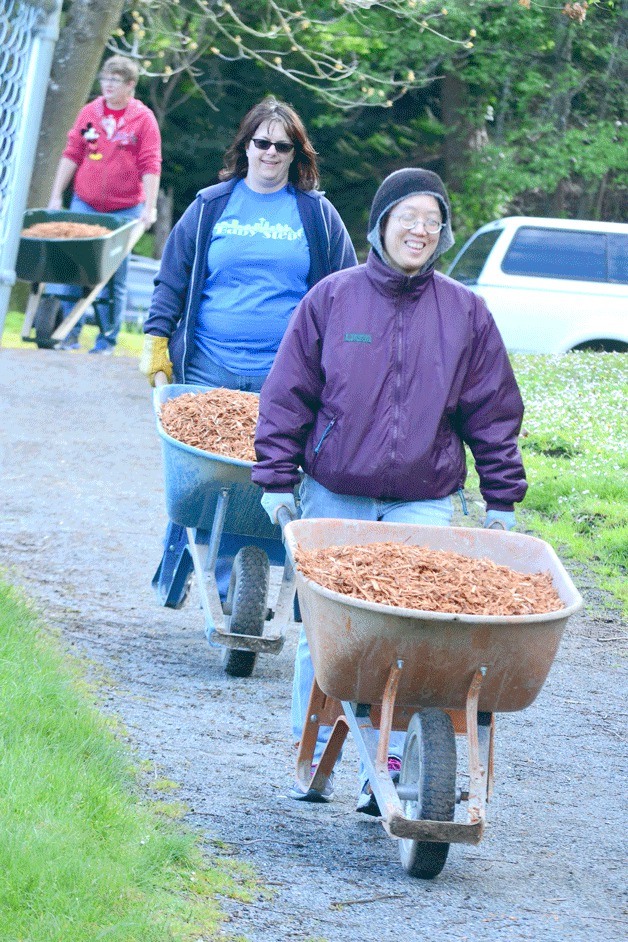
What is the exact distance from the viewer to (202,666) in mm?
6039

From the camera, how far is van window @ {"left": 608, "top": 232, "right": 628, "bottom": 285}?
1405 centimetres

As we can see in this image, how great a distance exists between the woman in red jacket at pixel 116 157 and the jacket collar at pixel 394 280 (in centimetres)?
749

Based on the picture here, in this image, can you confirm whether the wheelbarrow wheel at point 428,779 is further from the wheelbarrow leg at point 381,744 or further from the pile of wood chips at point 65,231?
the pile of wood chips at point 65,231

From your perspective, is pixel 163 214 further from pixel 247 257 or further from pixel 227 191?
pixel 247 257

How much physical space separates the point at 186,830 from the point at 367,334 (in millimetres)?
1444

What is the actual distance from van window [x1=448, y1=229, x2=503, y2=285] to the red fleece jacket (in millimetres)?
3499

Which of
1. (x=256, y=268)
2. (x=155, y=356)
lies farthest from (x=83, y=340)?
(x=256, y=268)

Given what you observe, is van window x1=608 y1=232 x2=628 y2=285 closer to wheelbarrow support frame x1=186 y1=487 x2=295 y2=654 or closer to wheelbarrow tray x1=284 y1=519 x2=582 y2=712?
wheelbarrow support frame x1=186 y1=487 x2=295 y2=654

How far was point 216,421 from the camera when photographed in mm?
5680

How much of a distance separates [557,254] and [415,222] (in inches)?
401

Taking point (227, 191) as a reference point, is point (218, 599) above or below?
below

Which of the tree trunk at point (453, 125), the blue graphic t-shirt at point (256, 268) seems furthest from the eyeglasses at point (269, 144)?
the tree trunk at point (453, 125)

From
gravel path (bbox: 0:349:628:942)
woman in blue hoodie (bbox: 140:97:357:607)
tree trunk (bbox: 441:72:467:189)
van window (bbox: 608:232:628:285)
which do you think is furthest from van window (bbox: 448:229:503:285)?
woman in blue hoodie (bbox: 140:97:357:607)

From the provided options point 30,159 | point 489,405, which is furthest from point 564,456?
point 30,159
